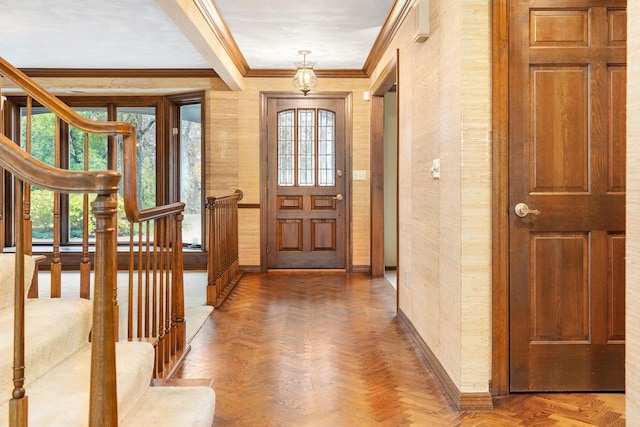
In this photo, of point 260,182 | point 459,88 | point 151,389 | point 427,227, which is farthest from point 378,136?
point 151,389

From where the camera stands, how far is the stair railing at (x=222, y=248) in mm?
4461

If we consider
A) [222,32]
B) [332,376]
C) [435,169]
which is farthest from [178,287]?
[222,32]

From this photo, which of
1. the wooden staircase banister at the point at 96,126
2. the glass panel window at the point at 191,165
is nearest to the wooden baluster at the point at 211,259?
the wooden staircase banister at the point at 96,126

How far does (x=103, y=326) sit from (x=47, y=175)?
0.39 meters

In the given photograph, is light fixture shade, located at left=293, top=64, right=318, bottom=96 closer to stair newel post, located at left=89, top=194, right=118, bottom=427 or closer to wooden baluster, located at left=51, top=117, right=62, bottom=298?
wooden baluster, located at left=51, top=117, right=62, bottom=298

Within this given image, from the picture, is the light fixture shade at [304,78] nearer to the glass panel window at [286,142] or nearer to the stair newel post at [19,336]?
the glass panel window at [286,142]

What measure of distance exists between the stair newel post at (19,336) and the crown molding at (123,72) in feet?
17.3

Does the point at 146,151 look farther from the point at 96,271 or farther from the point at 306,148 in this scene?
the point at 96,271

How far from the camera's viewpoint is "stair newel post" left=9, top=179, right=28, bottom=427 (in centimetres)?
117

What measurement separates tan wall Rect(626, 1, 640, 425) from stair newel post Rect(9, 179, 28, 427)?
63.4 inches

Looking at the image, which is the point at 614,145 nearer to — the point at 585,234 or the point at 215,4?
the point at 585,234

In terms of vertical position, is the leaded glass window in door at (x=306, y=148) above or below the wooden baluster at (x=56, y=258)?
above

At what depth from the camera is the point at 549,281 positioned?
2.48 m

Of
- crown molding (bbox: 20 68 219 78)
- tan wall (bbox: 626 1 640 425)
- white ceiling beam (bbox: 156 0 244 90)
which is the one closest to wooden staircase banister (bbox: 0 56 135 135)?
white ceiling beam (bbox: 156 0 244 90)
